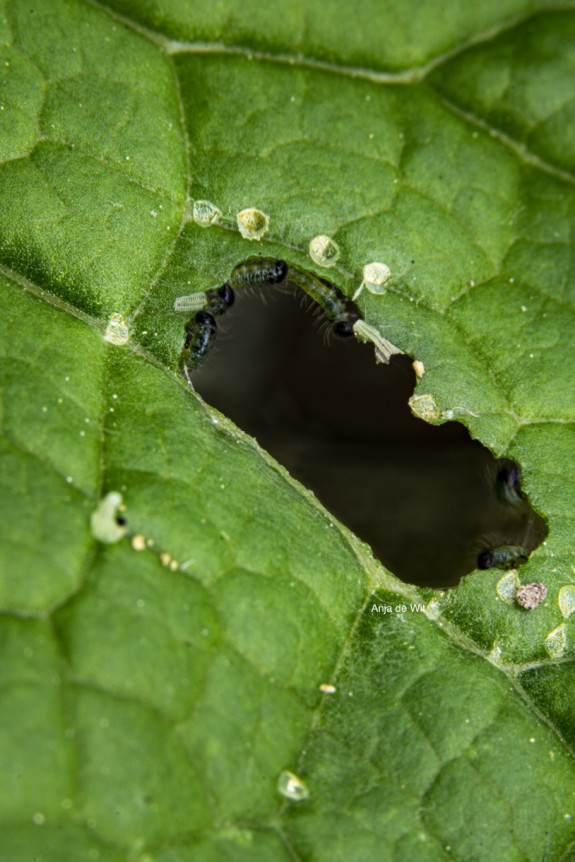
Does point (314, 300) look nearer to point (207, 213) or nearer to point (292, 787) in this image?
point (207, 213)

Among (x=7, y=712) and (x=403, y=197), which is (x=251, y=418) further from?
(x=7, y=712)

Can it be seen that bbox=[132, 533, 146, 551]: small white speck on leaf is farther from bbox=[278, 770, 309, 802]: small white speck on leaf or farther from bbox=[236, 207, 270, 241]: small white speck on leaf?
bbox=[236, 207, 270, 241]: small white speck on leaf

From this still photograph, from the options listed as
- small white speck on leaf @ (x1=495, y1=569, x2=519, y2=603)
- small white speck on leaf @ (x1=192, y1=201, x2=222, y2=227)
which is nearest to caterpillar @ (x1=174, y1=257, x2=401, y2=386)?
small white speck on leaf @ (x1=192, y1=201, x2=222, y2=227)

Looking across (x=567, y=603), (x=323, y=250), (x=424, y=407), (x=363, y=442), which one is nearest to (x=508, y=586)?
(x=567, y=603)

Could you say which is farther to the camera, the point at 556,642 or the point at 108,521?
the point at 556,642

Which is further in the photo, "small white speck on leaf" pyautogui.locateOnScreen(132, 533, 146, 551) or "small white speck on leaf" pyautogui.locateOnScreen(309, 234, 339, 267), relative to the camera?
"small white speck on leaf" pyautogui.locateOnScreen(309, 234, 339, 267)

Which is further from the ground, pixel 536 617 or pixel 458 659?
pixel 536 617

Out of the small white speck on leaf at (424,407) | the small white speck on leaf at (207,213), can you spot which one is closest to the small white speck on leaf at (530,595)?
the small white speck on leaf at (424,407)

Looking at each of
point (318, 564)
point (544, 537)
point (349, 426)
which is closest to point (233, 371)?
point (349, 426)
